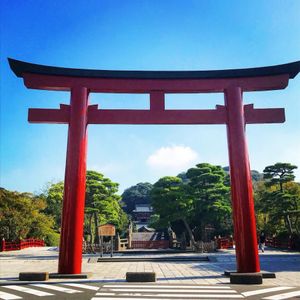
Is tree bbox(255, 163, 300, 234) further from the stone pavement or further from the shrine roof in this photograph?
the shrine roof

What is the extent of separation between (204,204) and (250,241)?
20.1 meters

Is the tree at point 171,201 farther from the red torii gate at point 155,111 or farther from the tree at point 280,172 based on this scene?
the red torii gate at point 155,111

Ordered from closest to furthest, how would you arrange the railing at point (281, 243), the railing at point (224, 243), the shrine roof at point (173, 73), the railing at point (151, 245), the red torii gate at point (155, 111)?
the red torii gate at point (155, 111)
the shrine roof at point (173, 73)
the railing at point (281, 243)
the railing at point (224, 243)
the railing at point (151, 245)

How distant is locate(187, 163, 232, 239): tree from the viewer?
29828 millimetres

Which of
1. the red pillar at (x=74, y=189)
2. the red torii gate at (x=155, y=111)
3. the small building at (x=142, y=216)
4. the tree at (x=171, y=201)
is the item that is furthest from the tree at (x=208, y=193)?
the small building at (x=142, y=216)

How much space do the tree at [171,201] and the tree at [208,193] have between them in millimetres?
1107

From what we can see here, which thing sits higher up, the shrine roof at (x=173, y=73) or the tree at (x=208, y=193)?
the shrine roof at (x=173, y=73)

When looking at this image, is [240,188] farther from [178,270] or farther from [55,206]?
[55,206]

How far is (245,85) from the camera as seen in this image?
39.0ft

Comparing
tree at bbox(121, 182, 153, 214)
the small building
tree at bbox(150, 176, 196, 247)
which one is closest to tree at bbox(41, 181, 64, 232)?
tree at bbox(150, 176, 196, 247)

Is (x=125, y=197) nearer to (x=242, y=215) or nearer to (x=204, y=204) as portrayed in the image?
(x=204, y=204)

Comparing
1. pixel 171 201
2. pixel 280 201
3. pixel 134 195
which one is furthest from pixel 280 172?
pixel 134 195

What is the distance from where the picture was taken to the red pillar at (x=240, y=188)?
10.3 m

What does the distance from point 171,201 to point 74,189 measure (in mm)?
19382
